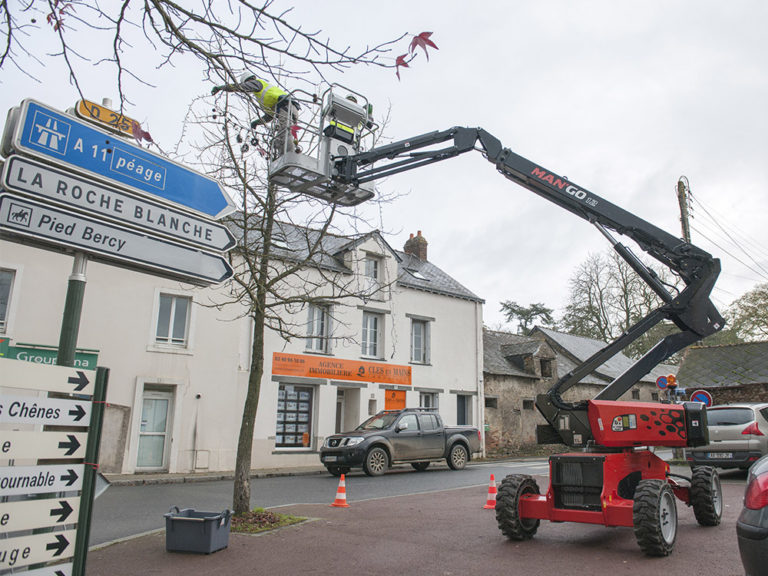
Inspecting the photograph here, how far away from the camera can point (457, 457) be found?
57.5 feet

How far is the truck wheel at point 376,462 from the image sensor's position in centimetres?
1513

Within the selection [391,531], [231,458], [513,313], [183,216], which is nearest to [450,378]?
[231,458]

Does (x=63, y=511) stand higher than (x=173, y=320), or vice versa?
(x=173, y=320)

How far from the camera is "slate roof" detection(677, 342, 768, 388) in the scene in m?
18.4

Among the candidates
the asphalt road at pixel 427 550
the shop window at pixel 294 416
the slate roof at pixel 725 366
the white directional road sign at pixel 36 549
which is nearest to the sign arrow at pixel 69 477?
the white directional road sign at pixel 36 549

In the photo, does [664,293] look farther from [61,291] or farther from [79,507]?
[61,291]

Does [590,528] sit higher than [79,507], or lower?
lower

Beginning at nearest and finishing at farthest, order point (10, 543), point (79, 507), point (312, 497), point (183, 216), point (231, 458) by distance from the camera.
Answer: point (10, 543), point (79, 507), point (183, 216), point (312, 497), point (231, 458)

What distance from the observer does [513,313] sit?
5084 centimetres

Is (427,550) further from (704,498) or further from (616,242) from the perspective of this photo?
(616,242)

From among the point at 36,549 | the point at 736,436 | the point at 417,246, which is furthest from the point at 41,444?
the point at 417,246

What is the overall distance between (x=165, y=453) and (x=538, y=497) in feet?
41.2

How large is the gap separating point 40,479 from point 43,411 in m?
0.35

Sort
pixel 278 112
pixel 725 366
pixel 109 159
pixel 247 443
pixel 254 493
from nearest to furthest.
Answer: 1. pixel 109 159
2. pixel 278 112
3. pixel 247 443
4. pixel 254 493
5. pixel 725 366
